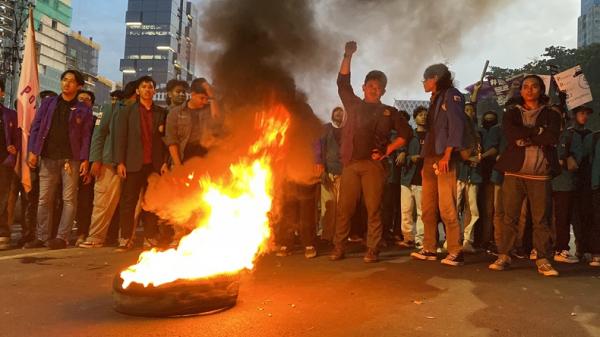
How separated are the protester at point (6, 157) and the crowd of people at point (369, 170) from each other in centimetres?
2

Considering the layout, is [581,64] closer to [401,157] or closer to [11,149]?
[401,157]

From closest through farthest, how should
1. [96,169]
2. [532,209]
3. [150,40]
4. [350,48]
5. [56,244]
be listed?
1. [532,209]
2. [350,48]
3. [56,244]
4. [96,169]
5. [150,40]

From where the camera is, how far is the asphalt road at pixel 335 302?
320 centimetres

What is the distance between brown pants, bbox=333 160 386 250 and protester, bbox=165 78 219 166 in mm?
1898

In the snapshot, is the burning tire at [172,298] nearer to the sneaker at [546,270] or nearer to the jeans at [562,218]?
the sneaker at [546,270]

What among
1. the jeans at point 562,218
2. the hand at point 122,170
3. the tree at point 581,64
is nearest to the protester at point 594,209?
the jeans at point 562,218

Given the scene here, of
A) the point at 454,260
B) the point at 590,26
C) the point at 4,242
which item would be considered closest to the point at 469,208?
the point at 454,260

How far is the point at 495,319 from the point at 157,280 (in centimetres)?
242

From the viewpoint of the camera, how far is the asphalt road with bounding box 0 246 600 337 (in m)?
3.20

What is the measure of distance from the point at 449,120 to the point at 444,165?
1.76 ft

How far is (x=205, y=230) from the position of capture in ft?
14.3

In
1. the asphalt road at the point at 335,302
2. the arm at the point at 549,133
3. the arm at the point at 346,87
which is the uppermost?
the arm at the point at 346,87

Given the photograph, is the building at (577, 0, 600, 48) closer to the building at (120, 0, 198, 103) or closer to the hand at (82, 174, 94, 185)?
the building at (120, 0, 198, 103)

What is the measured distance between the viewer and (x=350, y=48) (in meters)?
5.56
